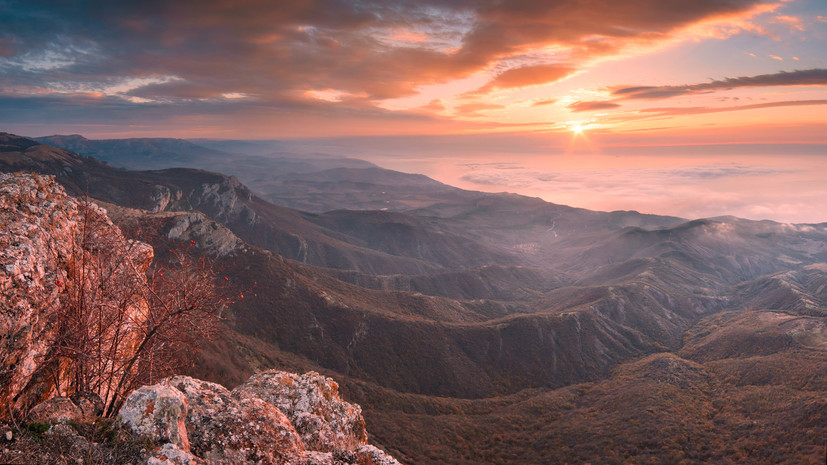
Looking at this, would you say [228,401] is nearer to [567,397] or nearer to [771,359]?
[567,397]

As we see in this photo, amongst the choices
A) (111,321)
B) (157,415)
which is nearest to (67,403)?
(157,415)

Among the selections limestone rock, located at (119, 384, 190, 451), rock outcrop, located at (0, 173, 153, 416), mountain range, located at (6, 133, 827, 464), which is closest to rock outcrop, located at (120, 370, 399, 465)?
limestone rock, located at (119, 384, 190, 451)

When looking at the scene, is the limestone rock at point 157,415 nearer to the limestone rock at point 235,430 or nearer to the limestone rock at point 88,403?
the limestone rock at point 235,430

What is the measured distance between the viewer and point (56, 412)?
28.9ft

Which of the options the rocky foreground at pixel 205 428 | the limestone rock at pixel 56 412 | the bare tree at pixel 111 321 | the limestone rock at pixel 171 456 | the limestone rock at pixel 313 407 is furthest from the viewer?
the limestone rock at pixel 313 407

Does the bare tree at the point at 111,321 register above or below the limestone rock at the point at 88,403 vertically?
above

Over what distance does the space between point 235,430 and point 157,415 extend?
7.40ft

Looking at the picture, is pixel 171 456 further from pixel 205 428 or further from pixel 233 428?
pixel 233 428

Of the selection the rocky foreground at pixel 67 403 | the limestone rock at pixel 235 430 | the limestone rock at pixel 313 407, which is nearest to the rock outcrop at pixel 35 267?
the rocky foreground at pixel 67 403

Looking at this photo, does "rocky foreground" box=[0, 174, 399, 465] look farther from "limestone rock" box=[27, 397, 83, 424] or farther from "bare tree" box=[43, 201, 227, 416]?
"bare tree" box=[43, 201, 227, 416]

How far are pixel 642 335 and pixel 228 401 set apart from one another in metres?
131

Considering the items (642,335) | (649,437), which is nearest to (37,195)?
(649,437)

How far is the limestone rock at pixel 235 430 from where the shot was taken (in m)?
9.94

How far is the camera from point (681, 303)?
13875cm
